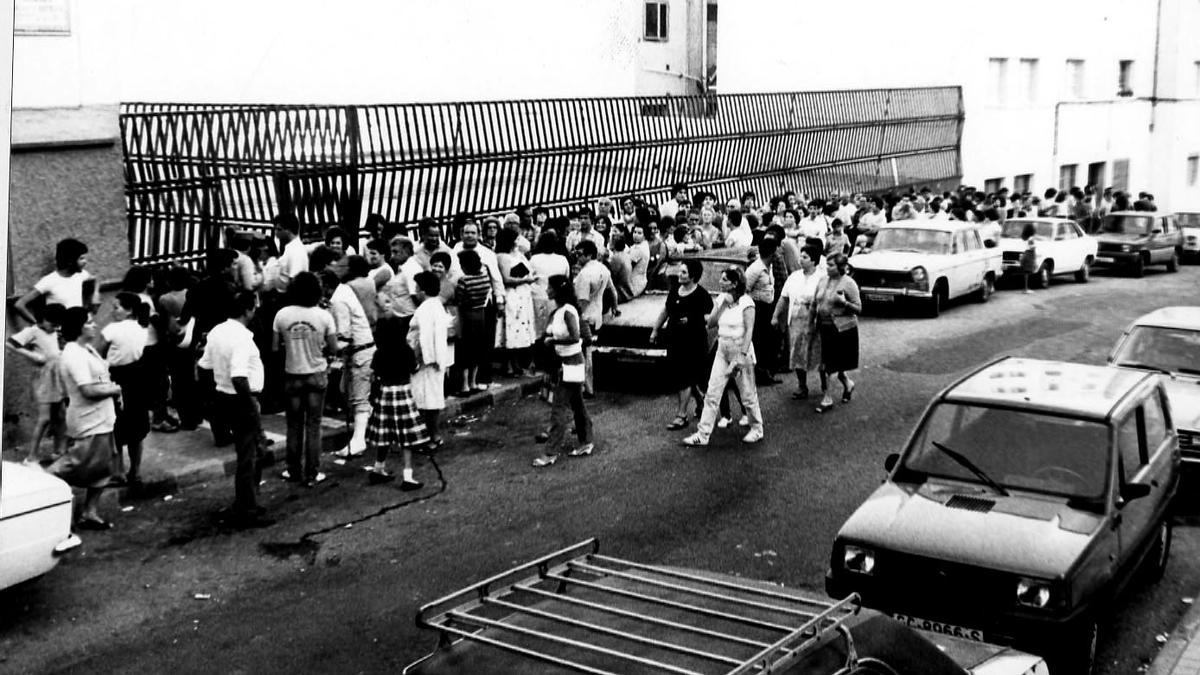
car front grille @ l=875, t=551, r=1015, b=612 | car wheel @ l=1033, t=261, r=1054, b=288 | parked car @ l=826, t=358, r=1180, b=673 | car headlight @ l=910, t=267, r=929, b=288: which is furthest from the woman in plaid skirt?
car wheel @ l=1033, t=261, r=1054, b=288

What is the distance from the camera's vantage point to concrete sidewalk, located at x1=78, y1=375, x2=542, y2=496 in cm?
1075

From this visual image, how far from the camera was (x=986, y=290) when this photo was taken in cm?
2184

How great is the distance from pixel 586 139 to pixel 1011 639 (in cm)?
1489

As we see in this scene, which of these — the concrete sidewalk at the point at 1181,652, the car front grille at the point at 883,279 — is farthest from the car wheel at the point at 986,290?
the concrete sidewalk at the point at 1181,652

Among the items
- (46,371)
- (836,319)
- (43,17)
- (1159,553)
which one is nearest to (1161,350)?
(836,319)

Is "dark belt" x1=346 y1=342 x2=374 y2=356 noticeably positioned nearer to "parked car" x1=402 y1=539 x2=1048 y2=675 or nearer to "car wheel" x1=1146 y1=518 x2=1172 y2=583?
"car wheel" x1=1146 y1=518 x2=1172 y2=583

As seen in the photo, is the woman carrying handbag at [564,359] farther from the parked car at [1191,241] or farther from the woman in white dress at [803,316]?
the parked car at [1191,241]

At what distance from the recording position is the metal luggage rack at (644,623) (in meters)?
3.74

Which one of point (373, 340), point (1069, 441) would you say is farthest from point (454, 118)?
point (1069, 441)

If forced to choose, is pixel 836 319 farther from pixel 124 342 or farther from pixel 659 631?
pixel 659 631

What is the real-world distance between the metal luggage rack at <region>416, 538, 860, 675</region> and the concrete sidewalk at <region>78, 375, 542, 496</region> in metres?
6.99

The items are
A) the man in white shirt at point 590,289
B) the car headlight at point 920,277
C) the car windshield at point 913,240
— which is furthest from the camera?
the car windshield at point 913,240

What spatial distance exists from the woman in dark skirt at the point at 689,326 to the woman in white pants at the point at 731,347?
0.36 m

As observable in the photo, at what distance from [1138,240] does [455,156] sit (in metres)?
16.5
